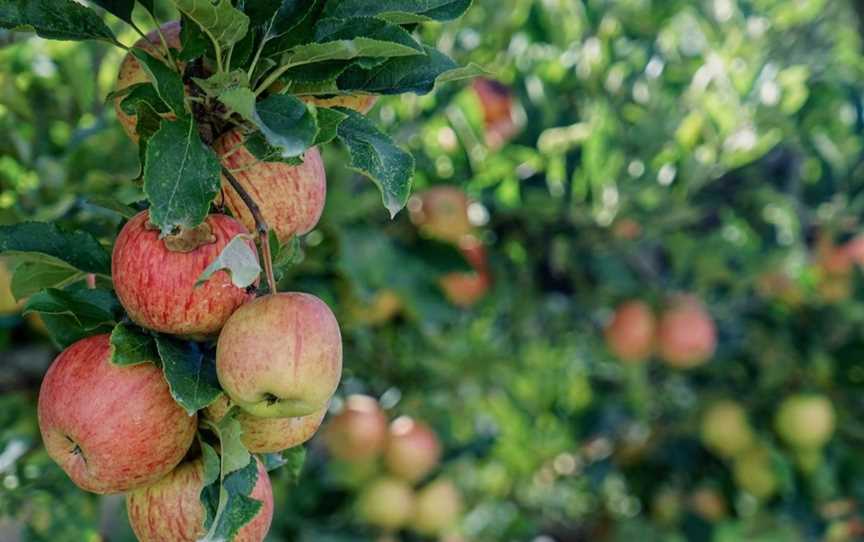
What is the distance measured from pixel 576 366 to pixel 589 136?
34.0 inches

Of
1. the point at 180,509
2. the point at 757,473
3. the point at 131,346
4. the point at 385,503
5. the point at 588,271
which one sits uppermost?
the point at 131,346

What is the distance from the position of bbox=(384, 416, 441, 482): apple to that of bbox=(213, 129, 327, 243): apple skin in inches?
52.1

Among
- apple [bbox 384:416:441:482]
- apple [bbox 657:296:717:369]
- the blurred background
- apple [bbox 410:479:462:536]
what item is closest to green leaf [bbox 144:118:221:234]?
the blurred background

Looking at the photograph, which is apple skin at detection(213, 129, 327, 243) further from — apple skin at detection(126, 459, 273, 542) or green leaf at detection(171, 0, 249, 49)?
apple skin at detection(126, 459, 273, 542)

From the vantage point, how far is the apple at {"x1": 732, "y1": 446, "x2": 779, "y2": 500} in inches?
94.7

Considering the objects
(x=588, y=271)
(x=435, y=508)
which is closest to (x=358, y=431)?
(x=435, y=508)

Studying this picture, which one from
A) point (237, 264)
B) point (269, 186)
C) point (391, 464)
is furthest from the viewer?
point (391, 464)

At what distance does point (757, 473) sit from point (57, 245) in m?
1.97

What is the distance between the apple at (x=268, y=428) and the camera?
0.77m

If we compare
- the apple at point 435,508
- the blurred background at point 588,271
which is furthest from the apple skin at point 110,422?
the apple at point 435,508

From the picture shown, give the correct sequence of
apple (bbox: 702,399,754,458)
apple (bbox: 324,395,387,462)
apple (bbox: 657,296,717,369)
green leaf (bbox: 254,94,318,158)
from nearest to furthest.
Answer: green leaf (bbox: 254,94,318,158) → apple (bbox: 324,395,387,462) → apple (bbox: 657,296,717,369) → apple (bbox: 702,399,754,458)

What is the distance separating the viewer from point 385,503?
6.93 ft

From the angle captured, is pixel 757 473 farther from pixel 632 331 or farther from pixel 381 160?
pixel 381 160

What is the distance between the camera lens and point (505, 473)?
2.60m
